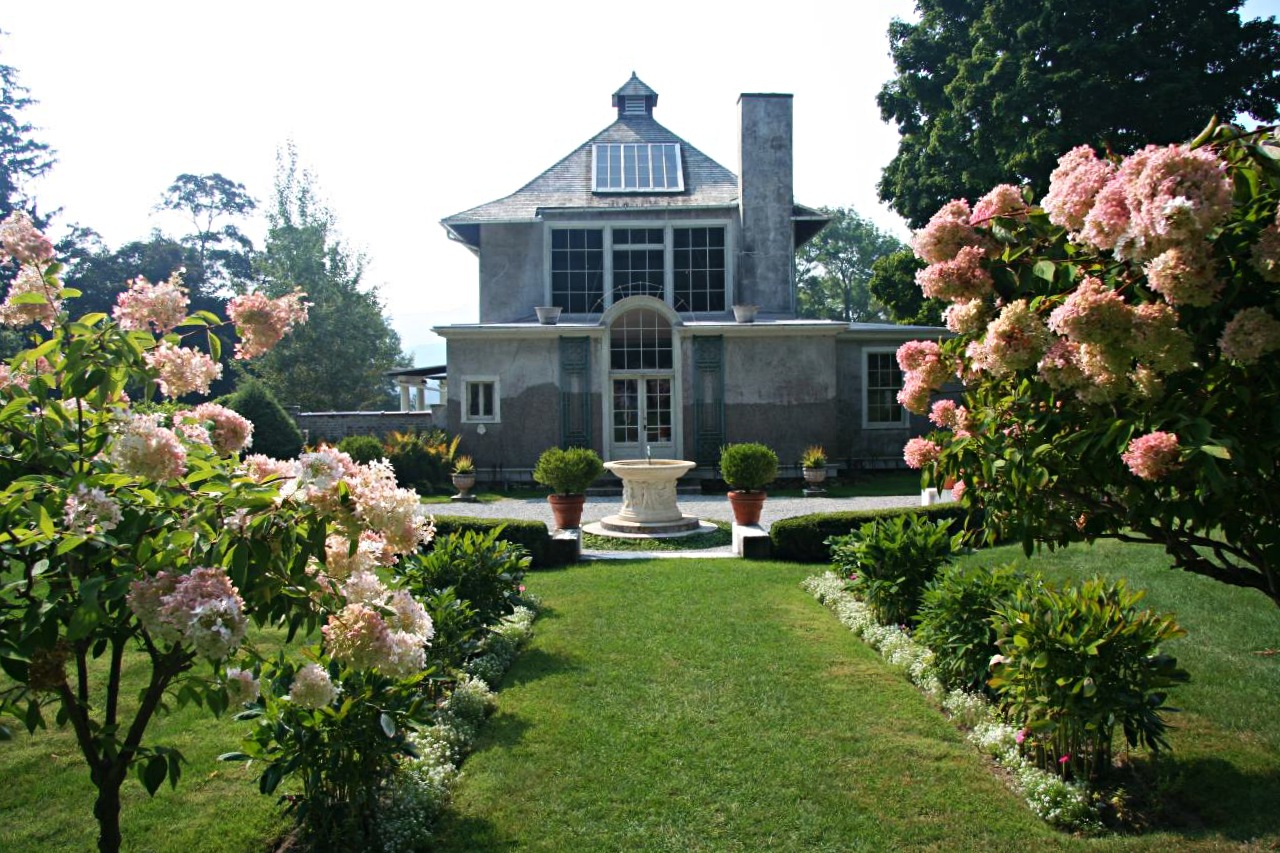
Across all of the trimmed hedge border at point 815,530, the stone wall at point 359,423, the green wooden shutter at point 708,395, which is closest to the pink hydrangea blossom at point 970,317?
the trimmed hedge border at point 815,530

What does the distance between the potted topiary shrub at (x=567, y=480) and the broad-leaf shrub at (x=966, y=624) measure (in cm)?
758

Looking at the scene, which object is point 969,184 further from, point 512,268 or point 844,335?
point 512,268

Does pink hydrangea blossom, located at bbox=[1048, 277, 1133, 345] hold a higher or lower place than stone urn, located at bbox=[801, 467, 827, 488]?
higher

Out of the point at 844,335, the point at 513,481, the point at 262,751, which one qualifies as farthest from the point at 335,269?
the point at 262,751

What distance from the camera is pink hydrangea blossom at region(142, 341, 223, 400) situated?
10.5 ft

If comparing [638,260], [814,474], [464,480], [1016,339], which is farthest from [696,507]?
[1016,339]

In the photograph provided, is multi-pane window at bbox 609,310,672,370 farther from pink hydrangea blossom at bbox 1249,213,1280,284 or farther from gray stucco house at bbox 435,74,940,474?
pink hydrangea blossom at bbox 1249,213,1280,284

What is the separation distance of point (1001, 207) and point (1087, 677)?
8.67 ft

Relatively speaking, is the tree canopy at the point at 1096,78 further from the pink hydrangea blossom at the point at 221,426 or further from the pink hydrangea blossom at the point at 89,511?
the pink hydrangea blossom at the point at 89,511

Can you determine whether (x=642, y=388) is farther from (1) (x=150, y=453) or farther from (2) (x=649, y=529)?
(1) (x=150, y=453)

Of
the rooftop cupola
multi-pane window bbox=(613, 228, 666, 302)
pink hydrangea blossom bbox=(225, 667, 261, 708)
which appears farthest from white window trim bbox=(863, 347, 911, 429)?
pink hydrangea blossom bbox=(225, 667, 261, 708)

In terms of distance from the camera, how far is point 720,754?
5441 mm

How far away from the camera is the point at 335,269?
1567 inches

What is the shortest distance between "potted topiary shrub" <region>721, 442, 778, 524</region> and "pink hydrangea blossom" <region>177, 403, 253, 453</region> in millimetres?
10662
